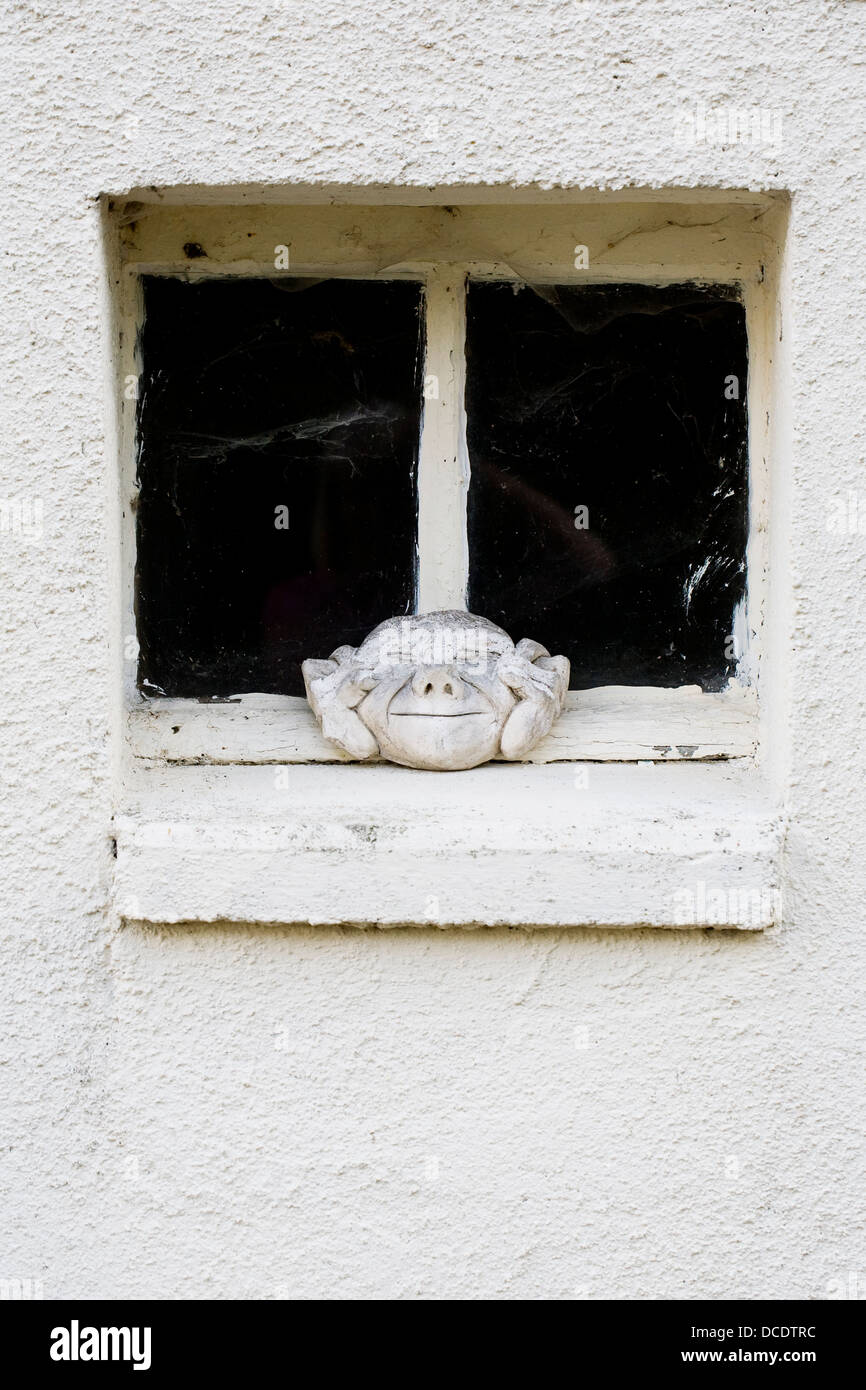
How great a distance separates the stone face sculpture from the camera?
1676 mm

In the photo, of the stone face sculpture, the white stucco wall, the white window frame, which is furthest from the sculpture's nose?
the white stucco wall

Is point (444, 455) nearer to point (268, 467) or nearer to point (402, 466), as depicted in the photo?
point (402, 466)

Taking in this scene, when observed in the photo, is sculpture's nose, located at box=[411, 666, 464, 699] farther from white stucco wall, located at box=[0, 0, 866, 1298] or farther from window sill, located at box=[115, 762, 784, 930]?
white stucco wall, located at box=[0, 0, 866, 1298]

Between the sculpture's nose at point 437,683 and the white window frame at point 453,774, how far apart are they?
13 centimetres

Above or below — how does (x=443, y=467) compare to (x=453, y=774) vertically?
above

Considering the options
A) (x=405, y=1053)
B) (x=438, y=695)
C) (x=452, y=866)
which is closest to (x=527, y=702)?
(x=438, y=695)

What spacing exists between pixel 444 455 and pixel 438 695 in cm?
42

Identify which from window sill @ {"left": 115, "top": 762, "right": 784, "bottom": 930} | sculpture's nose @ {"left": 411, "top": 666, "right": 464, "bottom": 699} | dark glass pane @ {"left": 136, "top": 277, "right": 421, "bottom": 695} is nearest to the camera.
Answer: window sill @ {"left": 115, "top": 762, "right": 784, "bottom": 930}

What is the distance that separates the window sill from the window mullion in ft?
1.38

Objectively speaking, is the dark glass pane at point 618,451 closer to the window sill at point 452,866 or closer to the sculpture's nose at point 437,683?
the sculpture's nose at point 437,683

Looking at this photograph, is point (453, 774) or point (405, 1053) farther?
point (453, 774)

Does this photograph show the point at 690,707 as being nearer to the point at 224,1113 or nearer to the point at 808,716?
the point at 808,716

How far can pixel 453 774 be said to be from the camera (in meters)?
1.71

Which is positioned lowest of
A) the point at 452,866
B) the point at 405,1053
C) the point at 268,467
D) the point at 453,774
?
the point at 405,1053
